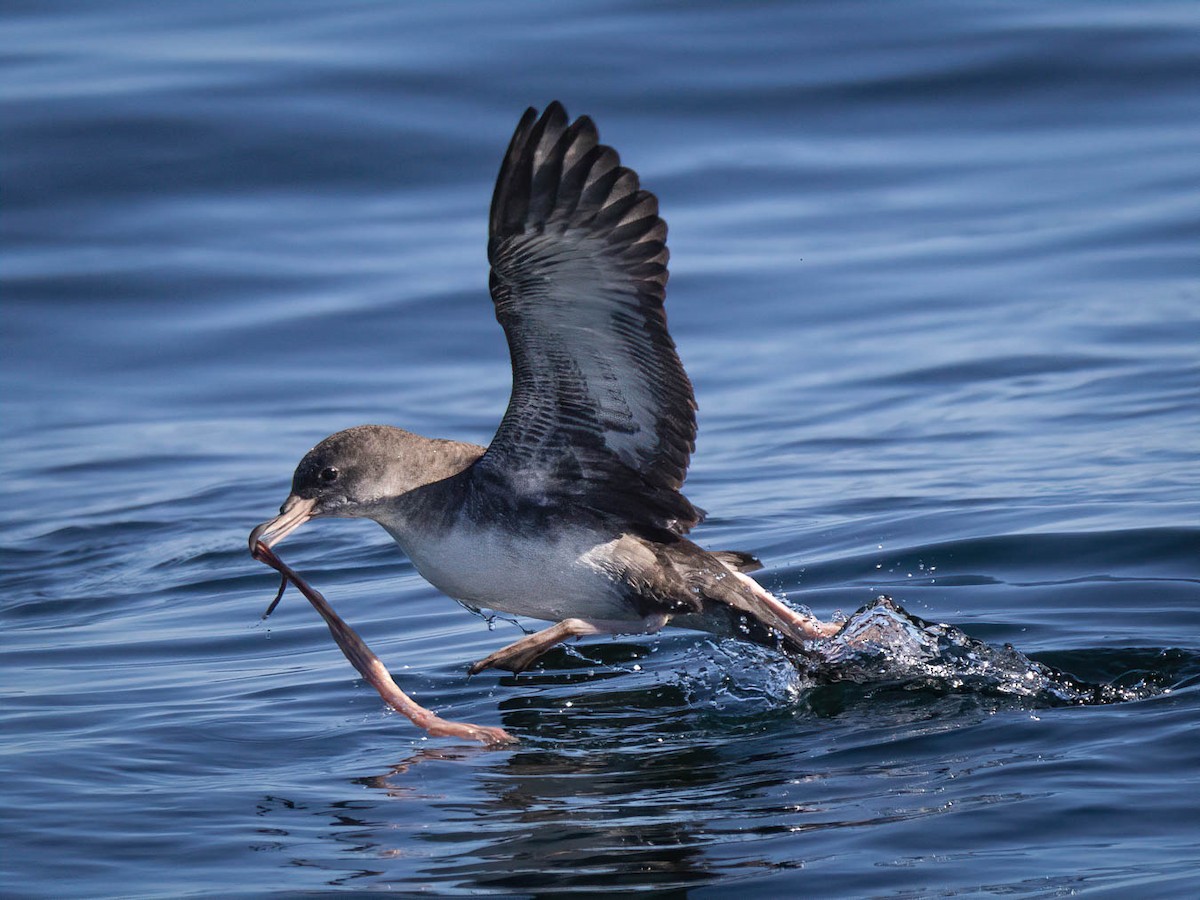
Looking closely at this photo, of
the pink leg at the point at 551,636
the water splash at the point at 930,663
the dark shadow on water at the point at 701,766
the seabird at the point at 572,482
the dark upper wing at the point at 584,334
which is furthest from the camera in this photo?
the pink leg at the point at 551,636

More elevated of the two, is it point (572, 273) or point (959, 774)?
point (572, 273)

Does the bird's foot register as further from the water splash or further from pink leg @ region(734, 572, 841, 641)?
the water splash

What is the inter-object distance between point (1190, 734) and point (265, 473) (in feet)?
23.5

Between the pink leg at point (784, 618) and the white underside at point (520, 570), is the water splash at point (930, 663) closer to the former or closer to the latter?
the pink leg at point (784, 618)

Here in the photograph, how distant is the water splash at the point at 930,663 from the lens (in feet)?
21.0

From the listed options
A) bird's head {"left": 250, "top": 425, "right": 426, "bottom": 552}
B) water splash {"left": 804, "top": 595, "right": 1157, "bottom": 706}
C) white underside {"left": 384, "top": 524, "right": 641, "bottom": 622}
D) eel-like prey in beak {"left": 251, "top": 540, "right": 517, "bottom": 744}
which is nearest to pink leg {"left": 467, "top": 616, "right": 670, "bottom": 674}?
white underside {"left": 384, "top": 524, "right": 641, "bottom": 622}

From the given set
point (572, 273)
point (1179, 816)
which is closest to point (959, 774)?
point (1179, 816)

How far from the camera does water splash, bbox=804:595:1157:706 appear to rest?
639 centimetres

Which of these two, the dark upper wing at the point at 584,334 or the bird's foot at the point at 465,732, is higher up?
the dark upper wing at the point at 584,334

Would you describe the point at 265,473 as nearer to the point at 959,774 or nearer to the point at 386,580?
the point at 386,580

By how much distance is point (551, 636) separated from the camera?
23.3 feet

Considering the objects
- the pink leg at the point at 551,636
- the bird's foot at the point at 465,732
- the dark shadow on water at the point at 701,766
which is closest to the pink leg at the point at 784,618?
the dark shadow on water at the point at 701,766

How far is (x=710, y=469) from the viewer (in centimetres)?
1102

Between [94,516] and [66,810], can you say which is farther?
[94,516]
